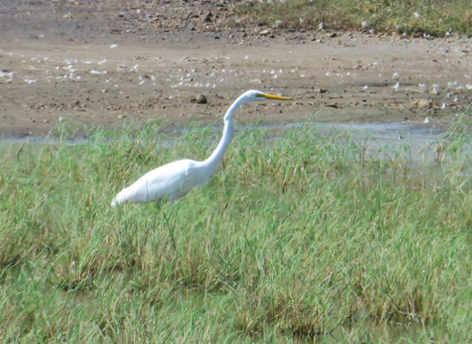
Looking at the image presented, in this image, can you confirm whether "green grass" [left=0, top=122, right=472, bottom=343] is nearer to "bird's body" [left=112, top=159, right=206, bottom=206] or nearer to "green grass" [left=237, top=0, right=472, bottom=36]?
Answer: "bird's body" [left=112, top=159, right=206, bottom=206]

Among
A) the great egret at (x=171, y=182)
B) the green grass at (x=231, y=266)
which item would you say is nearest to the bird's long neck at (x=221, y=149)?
the great egret at (x=171, y=182)

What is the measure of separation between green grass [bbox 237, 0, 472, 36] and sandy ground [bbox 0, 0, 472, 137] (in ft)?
1.01

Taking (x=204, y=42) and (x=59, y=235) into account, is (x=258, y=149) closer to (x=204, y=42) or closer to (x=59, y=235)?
(x=59, y=235)

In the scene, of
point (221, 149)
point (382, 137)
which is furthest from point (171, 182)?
point (382, 137)

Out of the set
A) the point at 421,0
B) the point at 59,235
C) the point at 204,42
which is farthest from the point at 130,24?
the point at 59,235

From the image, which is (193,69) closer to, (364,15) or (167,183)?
(364,15)

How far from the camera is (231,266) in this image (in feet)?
14.5

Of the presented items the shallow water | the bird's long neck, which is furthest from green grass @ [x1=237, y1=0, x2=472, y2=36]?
the bird's long neck

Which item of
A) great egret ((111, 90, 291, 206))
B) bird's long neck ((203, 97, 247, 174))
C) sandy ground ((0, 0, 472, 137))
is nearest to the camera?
great egret ((111, 90, 291, 206))

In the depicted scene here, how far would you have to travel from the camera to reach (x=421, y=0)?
552 inches

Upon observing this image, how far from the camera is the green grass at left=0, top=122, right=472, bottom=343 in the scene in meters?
3.70

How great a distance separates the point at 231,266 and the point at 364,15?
9.56 meters

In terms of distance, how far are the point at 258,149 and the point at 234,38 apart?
5765mm

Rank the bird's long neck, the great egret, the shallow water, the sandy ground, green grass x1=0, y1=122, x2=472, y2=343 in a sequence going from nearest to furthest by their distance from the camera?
1. green grass x1=0, y1=122, x2=472, y2=343
2. the great egret
3. the bird's long neck
4. the shallow water
5. the sandy ground
